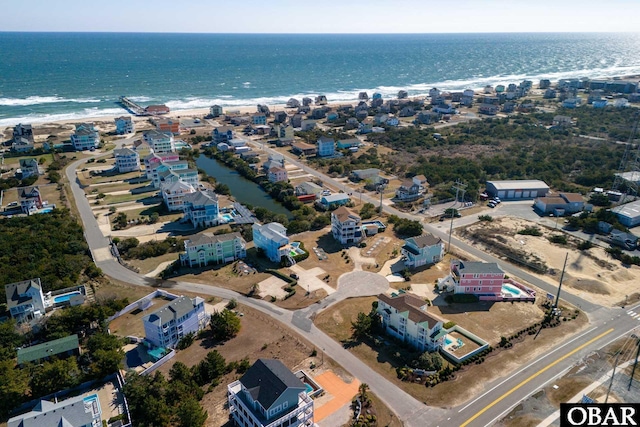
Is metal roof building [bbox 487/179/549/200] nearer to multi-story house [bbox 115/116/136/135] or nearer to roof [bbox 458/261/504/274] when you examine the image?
roof [bbox 458/261/504/274]

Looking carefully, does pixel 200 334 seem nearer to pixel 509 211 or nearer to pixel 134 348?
pixel 134 348

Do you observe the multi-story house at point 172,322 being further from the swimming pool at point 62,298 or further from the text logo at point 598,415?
the text logo at point 598,415

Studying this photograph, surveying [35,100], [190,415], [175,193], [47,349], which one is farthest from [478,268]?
[35,100]

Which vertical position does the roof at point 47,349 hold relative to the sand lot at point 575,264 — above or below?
above

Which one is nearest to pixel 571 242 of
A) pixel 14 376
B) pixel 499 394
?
pixel 499 394

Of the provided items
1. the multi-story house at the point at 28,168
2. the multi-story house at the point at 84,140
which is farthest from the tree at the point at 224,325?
the multi-story house at the point at 84,140
